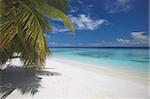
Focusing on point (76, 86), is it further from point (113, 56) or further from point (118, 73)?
point (113, 56)

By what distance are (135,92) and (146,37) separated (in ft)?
3.25

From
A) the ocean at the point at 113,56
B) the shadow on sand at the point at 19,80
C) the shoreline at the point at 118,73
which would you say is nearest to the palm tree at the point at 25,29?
the shadow on sand at the point at 19,80

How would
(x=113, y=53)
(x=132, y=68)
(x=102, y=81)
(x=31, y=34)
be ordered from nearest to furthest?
1. (x=31, y=34)
2. (x=102, y=81)
3. (x=132, y=68)
4. (x=113, y=53)

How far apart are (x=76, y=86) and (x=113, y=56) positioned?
2.20m

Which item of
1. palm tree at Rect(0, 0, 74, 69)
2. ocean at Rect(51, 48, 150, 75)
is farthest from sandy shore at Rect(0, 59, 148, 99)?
ocean at Rect(51, 48, 150, 75)

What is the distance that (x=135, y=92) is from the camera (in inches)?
139

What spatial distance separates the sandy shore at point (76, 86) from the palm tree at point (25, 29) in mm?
317

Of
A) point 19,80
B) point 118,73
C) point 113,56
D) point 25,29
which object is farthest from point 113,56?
point 25,29

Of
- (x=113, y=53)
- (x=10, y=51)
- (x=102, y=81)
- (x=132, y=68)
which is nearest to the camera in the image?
(x=10, y=51)

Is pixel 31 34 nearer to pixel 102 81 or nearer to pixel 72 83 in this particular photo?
pixel 72 83

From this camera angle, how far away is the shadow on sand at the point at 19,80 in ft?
10.6

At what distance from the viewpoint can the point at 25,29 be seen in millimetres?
2783

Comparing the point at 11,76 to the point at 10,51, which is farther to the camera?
the point at 11,76

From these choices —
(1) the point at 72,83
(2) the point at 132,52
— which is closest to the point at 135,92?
(1) the point at 72,83
